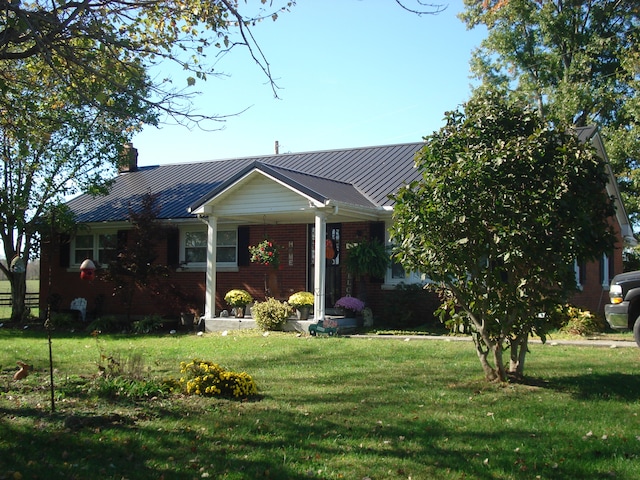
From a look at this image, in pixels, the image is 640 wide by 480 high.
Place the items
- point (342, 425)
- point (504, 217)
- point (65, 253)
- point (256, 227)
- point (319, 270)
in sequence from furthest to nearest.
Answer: point (65, 253)
point (256, 227)
point (319, 270)
point (504, 217)
point (342, 425)

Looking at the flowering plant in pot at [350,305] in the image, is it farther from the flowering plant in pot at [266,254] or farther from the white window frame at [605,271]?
the white window frame at [605,271]

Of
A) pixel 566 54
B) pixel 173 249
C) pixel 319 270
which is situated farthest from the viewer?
pixel 566 54

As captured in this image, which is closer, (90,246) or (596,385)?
(596,385)

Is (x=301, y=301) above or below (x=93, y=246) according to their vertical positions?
below

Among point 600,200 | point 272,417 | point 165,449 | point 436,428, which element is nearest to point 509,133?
point 600,200

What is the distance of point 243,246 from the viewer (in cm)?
1841

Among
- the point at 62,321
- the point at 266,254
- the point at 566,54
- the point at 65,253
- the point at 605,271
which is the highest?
the point at 566,54

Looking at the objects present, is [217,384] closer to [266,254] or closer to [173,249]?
[266,254]

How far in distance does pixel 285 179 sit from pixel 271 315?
10.1ft

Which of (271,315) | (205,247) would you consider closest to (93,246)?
(205,247)

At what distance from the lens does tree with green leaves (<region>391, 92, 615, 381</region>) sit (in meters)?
7.68

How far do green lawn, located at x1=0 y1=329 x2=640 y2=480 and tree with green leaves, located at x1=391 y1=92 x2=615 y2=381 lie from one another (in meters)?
0.97

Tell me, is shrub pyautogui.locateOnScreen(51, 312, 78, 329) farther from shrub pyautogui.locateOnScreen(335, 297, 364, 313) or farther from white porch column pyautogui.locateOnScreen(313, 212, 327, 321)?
shrub pyautogui.locateOnScreen(335, 297, 364, 313)

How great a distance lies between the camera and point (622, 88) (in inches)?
1089
